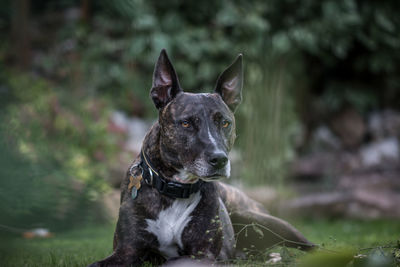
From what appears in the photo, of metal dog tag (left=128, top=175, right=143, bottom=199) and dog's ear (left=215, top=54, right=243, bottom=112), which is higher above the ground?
dog's ear (left=215, top=54, right=243, bottom=112)

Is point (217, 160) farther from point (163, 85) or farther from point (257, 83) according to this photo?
point (257, 83)

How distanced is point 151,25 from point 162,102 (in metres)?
5.15

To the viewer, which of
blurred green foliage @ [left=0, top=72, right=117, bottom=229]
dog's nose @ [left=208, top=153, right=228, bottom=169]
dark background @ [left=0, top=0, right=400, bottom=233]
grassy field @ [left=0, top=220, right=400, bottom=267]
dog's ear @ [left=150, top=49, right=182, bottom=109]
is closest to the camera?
blurred green foliage @ [left=0, top=72, right=117, bottom=229]

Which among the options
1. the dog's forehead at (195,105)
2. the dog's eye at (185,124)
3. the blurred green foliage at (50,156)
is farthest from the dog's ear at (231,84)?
the blurred green foliage at (50,156)

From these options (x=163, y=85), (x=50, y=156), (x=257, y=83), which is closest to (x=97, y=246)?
(x=50, y=156)

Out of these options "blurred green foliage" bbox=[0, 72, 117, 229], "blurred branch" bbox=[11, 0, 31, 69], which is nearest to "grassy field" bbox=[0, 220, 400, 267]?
"blurred green foliage" bbox=[0, 72, 117, 229]

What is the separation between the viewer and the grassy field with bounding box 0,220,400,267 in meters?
1.60

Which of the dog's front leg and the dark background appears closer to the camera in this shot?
the dog's front leg

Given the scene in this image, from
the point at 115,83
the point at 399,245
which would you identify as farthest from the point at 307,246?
the point at 115,83

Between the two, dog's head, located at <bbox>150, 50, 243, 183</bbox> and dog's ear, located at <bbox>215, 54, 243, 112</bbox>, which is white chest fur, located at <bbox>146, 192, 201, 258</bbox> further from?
dog's ear, located at <bbox>215, 54, 243, 112</bbox>

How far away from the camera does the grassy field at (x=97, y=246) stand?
62.9 inches

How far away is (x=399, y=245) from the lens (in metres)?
2.50

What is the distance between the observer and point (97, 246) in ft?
13.7

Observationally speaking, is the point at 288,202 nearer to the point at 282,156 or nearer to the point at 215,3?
the point at 282,156
